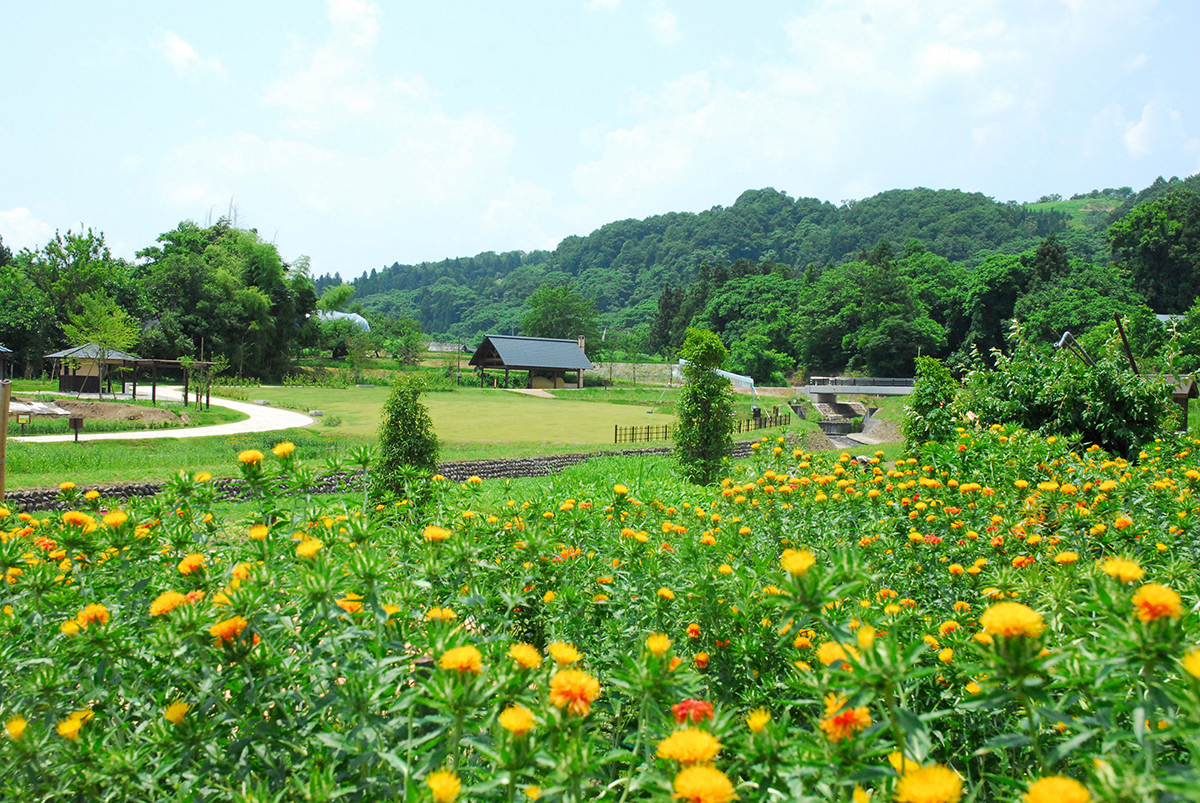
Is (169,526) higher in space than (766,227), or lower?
lower

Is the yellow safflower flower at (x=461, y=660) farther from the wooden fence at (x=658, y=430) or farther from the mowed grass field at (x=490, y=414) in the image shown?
the wooden fence at (x=658, y=430)

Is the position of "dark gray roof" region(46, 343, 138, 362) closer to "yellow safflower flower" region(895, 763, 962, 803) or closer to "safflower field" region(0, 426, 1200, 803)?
"safflower field" region(0, 426, 1200, 803)

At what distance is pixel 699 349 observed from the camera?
10.5 metres

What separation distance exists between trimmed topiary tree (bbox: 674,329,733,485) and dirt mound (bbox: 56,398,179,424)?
1606cm

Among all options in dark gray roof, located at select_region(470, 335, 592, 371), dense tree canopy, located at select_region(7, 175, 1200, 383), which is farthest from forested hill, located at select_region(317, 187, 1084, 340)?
dark gray roof, located at select_region(470, 335, 592, 371)

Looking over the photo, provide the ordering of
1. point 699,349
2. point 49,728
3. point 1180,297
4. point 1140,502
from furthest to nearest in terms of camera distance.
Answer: point 1180,297
point 699,349
point 1140,502
point 49,728

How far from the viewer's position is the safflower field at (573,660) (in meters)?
1.05

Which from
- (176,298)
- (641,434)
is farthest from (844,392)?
(176,298)

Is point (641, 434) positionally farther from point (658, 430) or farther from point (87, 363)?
point (87, 363)

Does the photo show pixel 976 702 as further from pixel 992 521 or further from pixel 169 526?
pixel 169 526

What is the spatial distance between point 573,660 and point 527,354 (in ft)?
162

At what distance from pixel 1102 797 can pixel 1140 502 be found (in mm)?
2632

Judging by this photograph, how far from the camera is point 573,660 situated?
1.25 m

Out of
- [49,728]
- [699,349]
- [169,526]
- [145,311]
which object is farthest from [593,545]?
[145,311]
